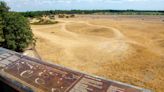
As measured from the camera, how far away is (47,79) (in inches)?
272

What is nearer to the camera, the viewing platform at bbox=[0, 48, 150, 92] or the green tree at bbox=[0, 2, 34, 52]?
the viewing platform at bbox=[0, 48, 150, 92]

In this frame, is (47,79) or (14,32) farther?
(14,32)

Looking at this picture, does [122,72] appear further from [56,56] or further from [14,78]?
[14,78]

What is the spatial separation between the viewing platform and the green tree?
1204cm

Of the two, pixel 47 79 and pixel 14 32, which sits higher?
pixel 47 79

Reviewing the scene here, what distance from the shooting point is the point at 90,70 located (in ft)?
56.1

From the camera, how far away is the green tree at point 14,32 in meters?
20.0

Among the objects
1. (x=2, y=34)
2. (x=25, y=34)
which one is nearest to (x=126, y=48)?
(x=25, y=34)

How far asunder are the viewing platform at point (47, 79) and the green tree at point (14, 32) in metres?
12.0

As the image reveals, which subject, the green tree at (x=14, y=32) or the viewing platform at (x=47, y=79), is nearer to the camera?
the viewing platform at (x=47, y=79)

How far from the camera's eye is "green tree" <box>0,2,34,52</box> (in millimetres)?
19953

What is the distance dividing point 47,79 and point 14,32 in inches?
591

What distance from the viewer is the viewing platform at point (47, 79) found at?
6.13 m

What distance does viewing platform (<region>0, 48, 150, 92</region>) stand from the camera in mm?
6129
